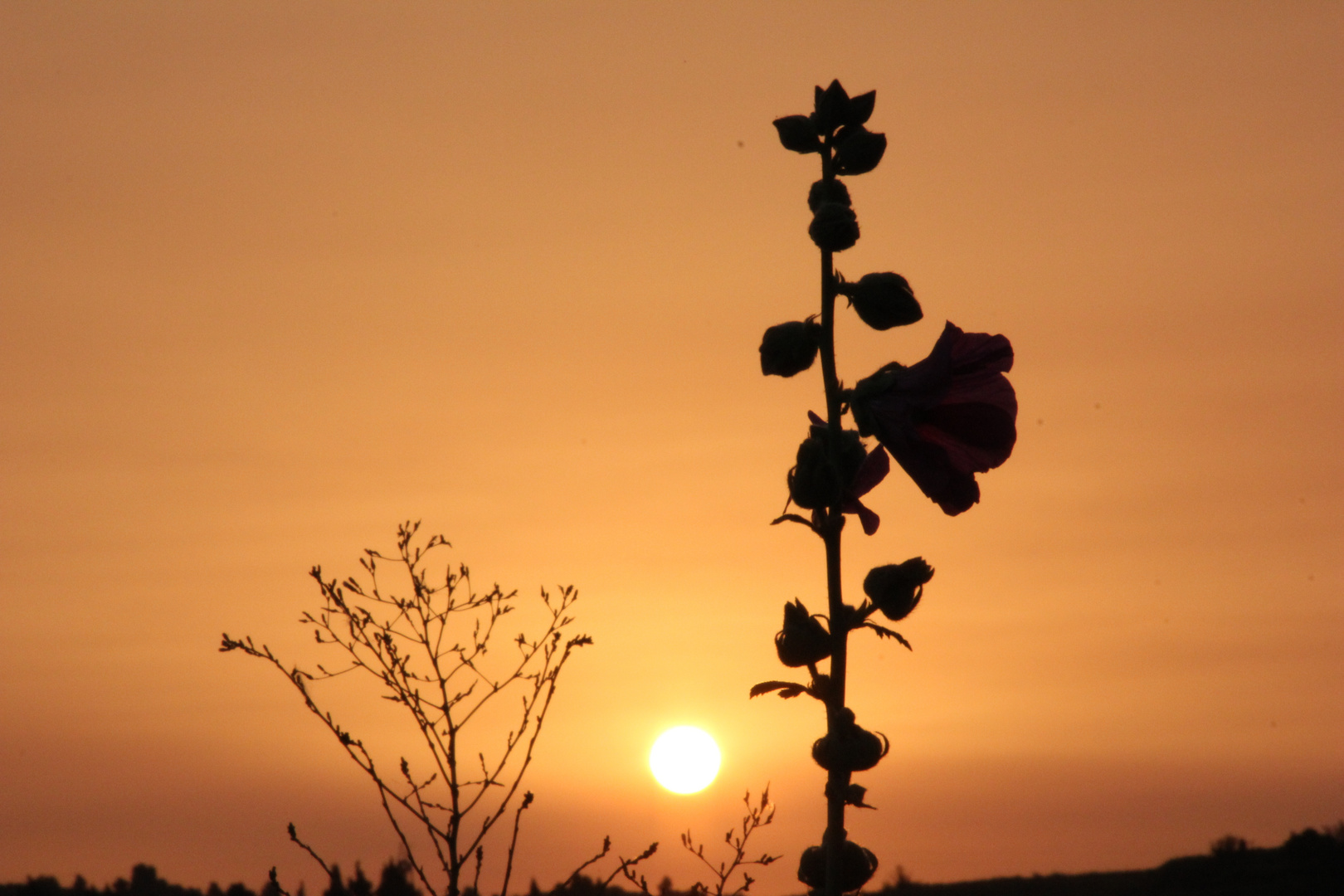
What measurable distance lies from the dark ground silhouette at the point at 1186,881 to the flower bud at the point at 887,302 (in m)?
26.9

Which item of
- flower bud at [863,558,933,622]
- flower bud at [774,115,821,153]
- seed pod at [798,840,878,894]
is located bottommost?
seed pod at [798,840,878,894]

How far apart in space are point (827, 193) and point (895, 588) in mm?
902

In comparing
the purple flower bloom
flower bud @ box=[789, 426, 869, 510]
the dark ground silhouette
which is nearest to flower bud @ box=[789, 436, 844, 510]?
flower bud @ box=[789, 426, 869, 510]

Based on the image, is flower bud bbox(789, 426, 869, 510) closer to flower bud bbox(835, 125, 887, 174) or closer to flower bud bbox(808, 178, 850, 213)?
flower bud bbox(808, 178, 850, 213)

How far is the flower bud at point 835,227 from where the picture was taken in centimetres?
297

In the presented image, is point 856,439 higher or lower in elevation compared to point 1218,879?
lower

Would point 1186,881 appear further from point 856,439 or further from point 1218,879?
point 856,439

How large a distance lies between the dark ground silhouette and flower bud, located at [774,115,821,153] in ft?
87.8

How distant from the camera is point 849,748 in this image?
106 inches

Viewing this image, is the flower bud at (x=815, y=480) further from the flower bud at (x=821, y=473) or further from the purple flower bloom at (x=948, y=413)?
the purple flower bloom at (x=948, y=413)

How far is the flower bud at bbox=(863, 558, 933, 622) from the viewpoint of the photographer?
9.73ft

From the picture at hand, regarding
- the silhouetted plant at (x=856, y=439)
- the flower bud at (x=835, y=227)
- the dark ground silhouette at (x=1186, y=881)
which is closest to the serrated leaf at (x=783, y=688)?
the silhouetted plant at (x=856, y=439)

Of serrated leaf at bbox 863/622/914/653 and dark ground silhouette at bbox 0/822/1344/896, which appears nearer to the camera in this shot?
serrated leaf at bbox 863/622/914/653

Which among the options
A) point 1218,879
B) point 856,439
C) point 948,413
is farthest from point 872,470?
point 1218,879
